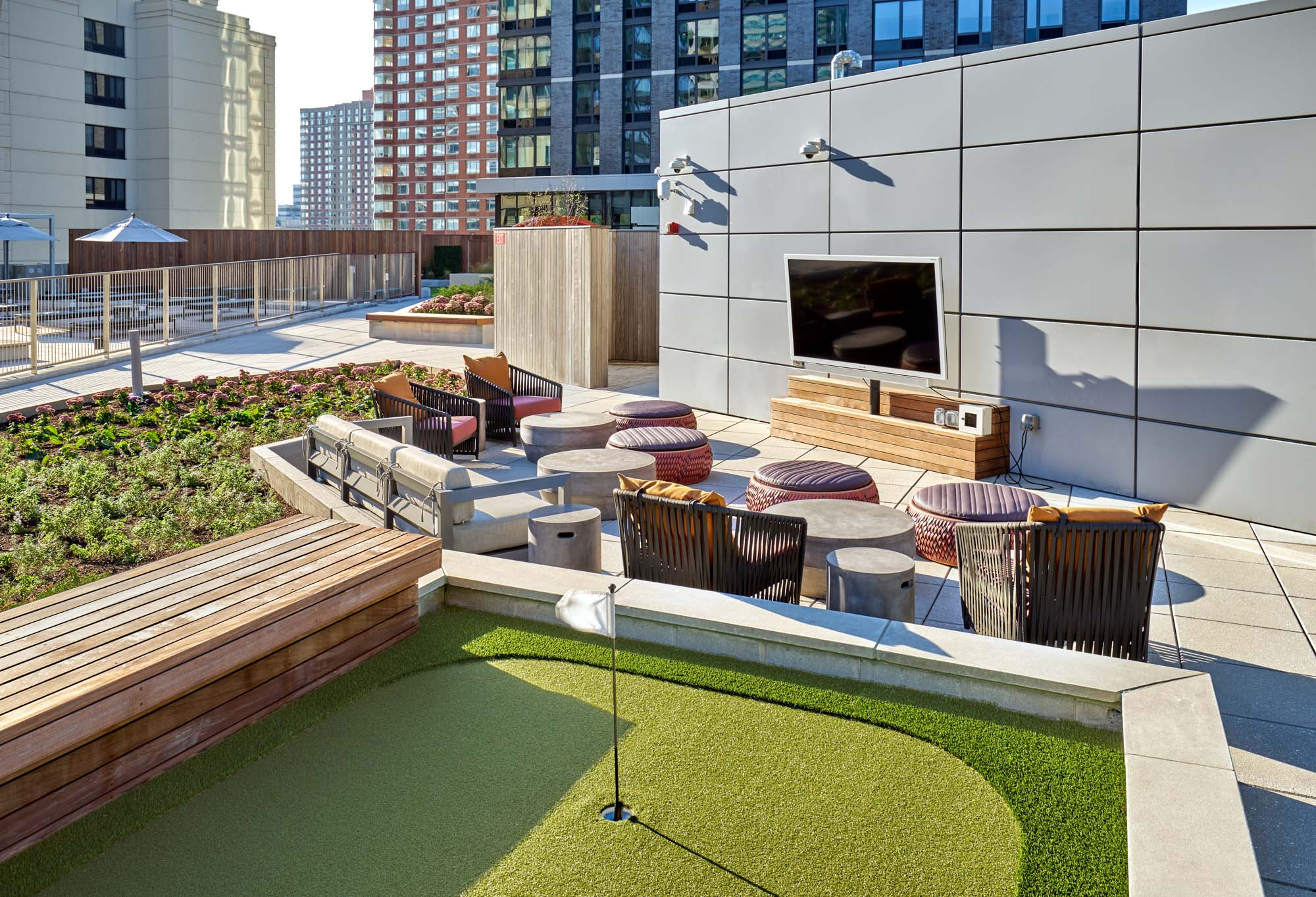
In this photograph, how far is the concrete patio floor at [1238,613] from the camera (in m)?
4.15

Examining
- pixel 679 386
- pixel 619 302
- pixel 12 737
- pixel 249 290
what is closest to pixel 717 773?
pixel 12 737

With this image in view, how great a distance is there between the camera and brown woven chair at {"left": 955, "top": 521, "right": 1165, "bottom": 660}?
17.0ft

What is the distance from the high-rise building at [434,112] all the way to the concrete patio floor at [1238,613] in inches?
4371

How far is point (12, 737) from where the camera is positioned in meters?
3.39

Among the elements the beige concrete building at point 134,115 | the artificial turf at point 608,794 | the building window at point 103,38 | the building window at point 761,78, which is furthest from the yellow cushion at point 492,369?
the building window at point 103,38

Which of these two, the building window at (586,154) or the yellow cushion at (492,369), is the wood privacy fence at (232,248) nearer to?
the building window at (586,154)

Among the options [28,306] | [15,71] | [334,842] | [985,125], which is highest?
[15,71]

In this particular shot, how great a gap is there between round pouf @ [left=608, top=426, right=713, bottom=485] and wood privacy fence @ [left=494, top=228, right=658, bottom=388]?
6170 mm

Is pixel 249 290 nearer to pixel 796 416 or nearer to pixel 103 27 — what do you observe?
pixel 796 416

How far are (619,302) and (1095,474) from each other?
1127 cm

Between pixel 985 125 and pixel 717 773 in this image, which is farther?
pixel 985 125

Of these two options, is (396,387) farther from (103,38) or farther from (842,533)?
(103,38)

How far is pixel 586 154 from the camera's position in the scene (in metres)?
55.8

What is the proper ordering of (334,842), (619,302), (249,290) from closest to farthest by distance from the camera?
(334,842)
(619,302)
(249,290)
